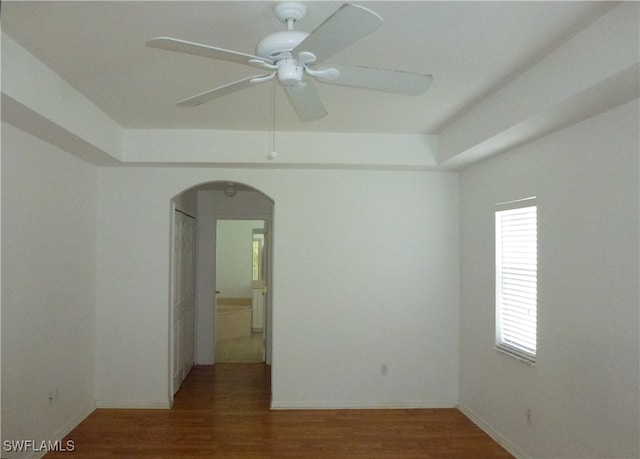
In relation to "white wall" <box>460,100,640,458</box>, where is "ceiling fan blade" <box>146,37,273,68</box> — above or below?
above

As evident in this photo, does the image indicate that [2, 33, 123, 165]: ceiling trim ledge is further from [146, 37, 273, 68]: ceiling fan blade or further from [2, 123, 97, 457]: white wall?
[146, 37, 273, 68]: ceiling fan blade

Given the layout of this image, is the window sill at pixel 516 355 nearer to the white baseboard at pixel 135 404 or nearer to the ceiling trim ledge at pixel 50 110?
the white baseboard at pixel 135 404

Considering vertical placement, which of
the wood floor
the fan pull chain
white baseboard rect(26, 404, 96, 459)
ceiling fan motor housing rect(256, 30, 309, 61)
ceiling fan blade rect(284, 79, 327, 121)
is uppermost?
the fan pull chain

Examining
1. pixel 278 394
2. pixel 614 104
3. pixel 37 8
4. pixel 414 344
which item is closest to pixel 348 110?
pixel 614 104

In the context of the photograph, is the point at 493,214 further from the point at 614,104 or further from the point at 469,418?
the point at 469,418

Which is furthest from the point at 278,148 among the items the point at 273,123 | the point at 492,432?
the point at 492,432

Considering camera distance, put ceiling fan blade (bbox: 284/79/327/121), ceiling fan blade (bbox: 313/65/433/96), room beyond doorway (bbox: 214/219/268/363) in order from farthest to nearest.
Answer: room beyond doorway (bbox: 214/219/268/363) → ceiling fan blade (bbox: 284/79/327/121) → ceiling fan blade (bbox: 313/65/433/96)

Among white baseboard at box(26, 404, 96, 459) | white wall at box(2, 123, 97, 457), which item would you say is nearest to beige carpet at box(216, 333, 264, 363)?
white baseboard at box(26, 404, 96, 459)

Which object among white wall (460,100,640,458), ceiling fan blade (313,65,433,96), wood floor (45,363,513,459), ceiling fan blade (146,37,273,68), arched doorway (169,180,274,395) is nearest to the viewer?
ceiling fan blade (146,37,273,68)

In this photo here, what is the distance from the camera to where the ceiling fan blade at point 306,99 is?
196 centimetres

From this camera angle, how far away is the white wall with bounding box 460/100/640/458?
241 centimetres

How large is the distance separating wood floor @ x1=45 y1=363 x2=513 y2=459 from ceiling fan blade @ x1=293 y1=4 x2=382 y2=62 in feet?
10.0

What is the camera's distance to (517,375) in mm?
3492

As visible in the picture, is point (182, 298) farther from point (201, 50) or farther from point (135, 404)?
point (201, 50)
